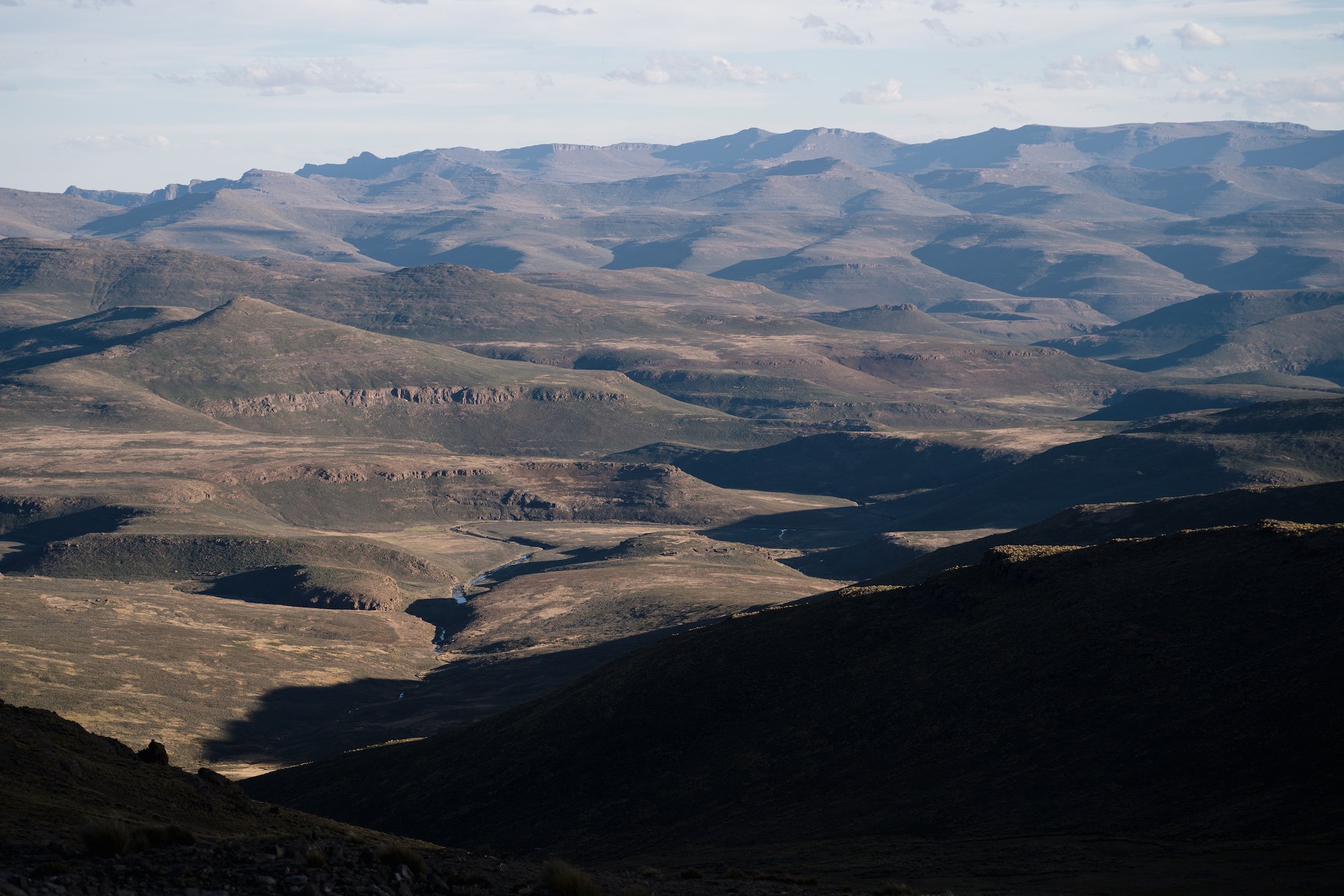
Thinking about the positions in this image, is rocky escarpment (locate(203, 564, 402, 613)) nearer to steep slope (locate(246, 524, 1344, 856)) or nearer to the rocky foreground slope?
the rocky foreground slope

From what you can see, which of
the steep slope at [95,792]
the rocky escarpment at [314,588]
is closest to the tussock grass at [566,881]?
the steep slope at [95,792]

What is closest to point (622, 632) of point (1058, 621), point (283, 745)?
point (283, 745)

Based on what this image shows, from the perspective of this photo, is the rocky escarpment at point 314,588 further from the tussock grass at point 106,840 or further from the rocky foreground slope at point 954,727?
the tussock grass at point 106,840

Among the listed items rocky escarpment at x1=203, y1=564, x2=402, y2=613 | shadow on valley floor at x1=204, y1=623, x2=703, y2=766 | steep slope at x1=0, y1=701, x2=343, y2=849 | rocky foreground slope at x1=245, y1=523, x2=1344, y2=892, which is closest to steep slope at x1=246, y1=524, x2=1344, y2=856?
rocky foreground slope at x1=245, y1=523, x2=1344, y2=892

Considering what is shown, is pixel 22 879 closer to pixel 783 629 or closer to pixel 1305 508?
pixel 783 629

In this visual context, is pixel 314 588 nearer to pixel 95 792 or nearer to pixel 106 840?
pixel 95 792
